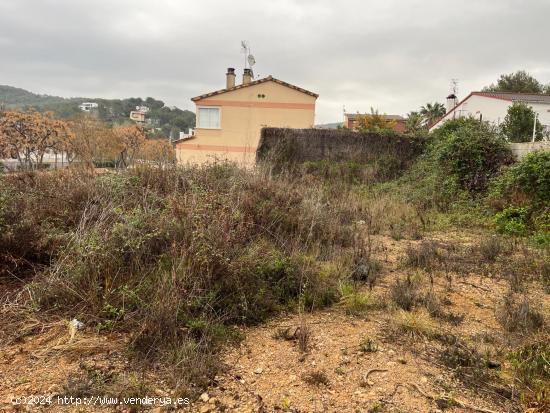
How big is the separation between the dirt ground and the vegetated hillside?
→ 0.04ft

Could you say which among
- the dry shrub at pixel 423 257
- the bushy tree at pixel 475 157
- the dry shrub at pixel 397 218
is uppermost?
the bushy tree at pixel 475 157

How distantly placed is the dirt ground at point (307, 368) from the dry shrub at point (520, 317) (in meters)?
0.11

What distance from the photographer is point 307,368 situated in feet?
8.13

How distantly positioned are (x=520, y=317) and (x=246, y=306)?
7.71 feet

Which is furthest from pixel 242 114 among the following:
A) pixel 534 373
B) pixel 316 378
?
pixel 534 373

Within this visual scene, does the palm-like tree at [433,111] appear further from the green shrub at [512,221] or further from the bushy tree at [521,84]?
the green shrub at [512,221]

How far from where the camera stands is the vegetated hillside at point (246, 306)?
228 cm

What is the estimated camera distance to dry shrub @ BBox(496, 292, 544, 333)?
3.04 meters

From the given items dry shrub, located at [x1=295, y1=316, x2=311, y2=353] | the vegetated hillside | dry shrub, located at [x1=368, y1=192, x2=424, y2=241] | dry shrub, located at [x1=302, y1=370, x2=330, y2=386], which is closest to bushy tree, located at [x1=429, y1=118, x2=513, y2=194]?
dry shrub, located at [x1=368, y1=192, x2=424, y2=241]

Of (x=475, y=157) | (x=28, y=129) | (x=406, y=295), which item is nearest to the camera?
(x=406, y=295)

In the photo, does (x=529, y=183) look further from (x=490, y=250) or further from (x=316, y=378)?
(x=316, y=378)

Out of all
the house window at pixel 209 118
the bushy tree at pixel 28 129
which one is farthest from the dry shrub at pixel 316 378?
the house window at pixel 209 118

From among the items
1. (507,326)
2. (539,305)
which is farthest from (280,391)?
(539,305)

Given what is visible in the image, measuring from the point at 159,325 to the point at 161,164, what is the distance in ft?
Result: 11.3
